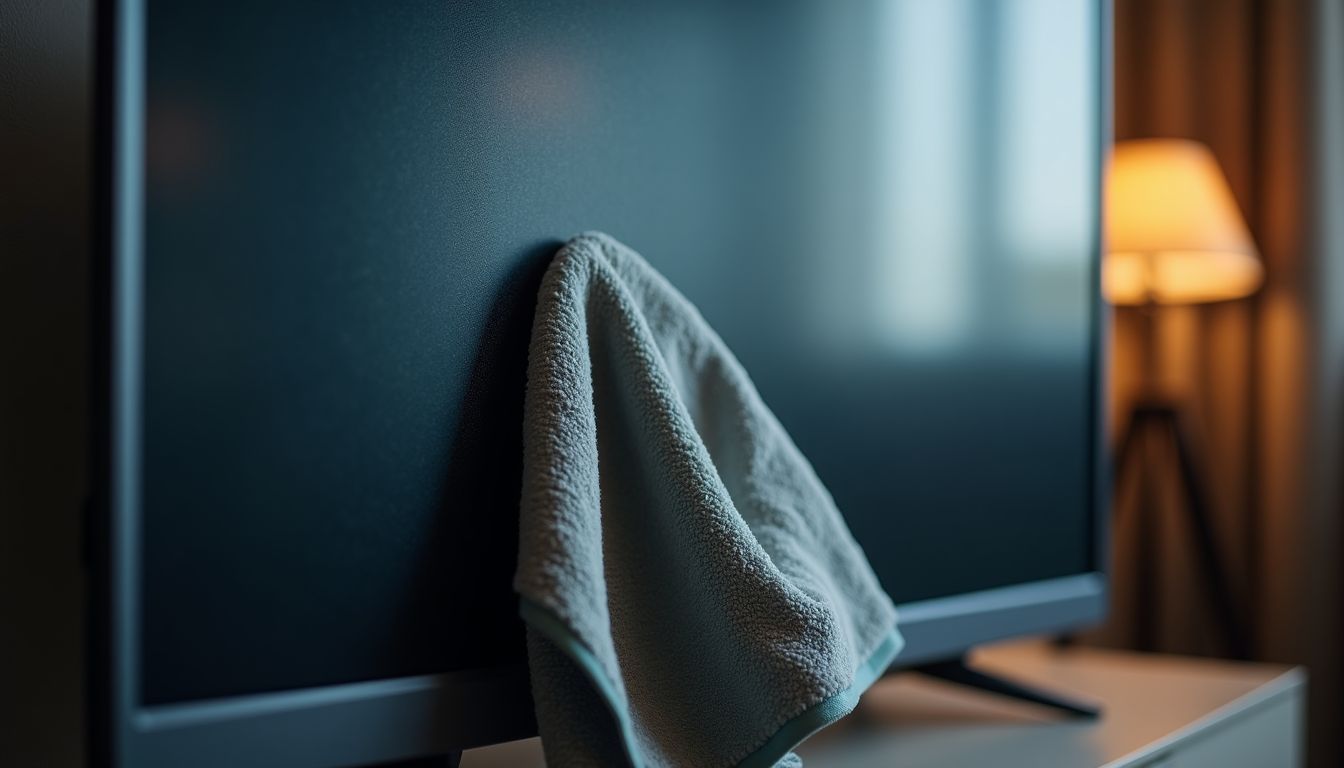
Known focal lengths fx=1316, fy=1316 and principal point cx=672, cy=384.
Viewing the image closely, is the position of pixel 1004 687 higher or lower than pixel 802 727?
lower

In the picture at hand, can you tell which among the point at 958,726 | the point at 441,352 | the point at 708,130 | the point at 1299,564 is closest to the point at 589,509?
the point at 441,352

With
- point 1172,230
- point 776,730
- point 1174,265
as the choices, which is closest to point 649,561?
point 776,730

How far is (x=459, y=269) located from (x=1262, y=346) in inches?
75.3

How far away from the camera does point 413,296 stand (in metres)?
0.79

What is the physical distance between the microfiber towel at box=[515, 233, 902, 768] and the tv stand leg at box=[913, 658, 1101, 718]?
17.5 inches

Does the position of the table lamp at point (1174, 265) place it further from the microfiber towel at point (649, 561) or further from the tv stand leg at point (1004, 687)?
the microfiber towel at point (649, 561)

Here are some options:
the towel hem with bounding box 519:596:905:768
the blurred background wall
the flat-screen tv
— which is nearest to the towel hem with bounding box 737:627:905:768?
the towel hem with bounding box 519:596:905:768

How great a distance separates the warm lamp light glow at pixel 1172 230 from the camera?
2051 mm

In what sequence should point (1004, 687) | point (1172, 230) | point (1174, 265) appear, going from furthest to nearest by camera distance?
point (1174, 265)
point (1172, 230)
point (1004, 687)

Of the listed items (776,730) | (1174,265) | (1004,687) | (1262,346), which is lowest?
(1004,687)

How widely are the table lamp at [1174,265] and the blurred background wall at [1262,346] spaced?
0.04 m

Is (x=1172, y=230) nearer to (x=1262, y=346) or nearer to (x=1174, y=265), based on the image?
(x=1174, y=265)

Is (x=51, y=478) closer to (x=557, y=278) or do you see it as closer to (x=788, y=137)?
(x=557, y=278)

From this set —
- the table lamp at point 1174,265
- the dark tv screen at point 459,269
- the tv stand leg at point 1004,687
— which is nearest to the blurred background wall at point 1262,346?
the table lamp at point 1174,265
